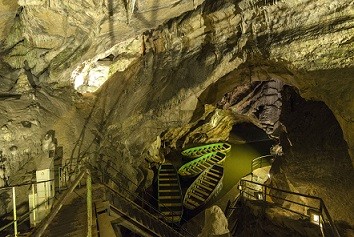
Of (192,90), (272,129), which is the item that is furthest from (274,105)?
(192,90)

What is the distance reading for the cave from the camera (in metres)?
7.32

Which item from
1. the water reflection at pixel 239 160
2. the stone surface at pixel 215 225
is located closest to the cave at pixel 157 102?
the stone surface at pixel 215 225

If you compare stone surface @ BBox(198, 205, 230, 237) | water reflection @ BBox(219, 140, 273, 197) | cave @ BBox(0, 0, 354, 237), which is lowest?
water reflection @ BBox(219, 140, 273, 197)

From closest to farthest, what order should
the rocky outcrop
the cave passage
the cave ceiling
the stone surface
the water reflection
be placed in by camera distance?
the stone surface → the cave ceiling → the water reflection → the cave passage → the rocky outcrop

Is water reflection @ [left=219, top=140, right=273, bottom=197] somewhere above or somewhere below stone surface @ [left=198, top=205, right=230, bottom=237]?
below

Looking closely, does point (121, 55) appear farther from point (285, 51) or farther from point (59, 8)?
point (285, 51)

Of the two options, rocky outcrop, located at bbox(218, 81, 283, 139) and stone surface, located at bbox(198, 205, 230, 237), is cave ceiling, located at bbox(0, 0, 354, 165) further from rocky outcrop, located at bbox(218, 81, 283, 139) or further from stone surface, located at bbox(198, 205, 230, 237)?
rocky outcrop, located at bbox(218, 81, 283, 139)

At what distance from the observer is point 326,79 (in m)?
7.53

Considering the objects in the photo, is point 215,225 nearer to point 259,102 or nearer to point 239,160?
point 239,160

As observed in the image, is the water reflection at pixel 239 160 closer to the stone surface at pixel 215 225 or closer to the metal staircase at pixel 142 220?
the metal staircase at pixel 142 220

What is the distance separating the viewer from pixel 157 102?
11734 mm

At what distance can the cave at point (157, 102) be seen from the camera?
7316 mm

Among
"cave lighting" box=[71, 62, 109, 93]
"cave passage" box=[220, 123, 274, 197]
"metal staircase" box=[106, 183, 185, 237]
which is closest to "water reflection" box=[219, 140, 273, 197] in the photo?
"cave passage" box=[220, 123, 274, 197]

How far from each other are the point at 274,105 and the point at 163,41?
10376 mm
